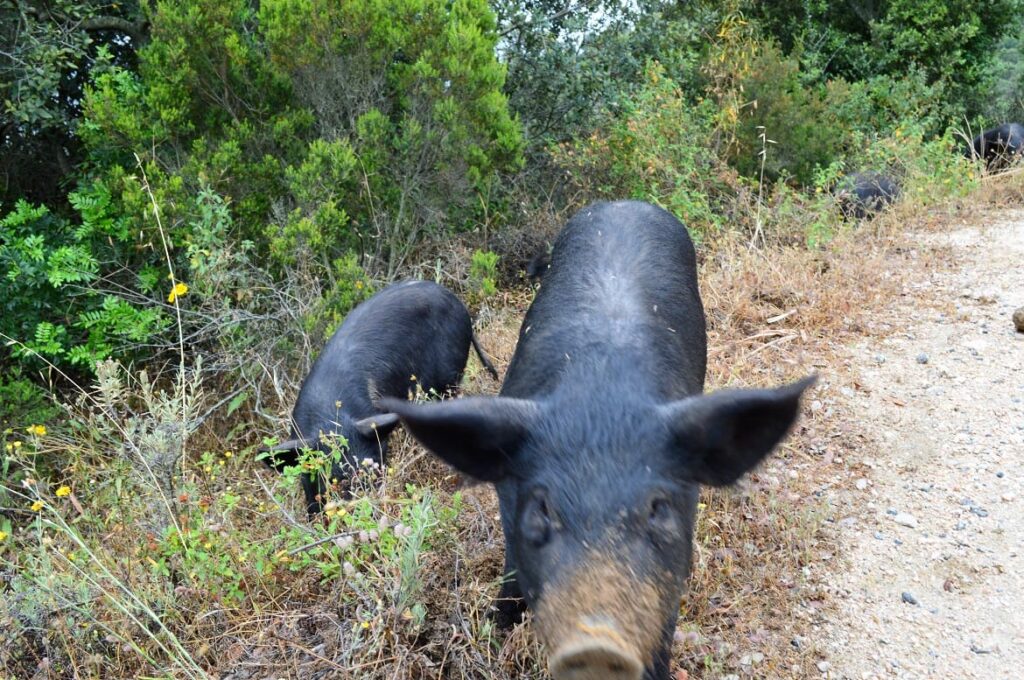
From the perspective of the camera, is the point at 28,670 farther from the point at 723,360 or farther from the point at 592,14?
the point at 592,14

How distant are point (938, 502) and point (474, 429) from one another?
2714 millimetres

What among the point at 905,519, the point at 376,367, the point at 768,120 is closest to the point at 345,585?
the point at 376,367

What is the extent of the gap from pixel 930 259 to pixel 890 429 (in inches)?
106

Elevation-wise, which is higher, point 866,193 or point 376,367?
point 376,367

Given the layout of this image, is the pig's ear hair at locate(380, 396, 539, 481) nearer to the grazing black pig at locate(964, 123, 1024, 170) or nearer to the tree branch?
the tree branch

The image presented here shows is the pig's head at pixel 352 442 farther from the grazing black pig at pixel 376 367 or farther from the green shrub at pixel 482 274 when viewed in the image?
the green shrub at pixel 482 274

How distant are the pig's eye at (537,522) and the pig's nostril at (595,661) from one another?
1.21 feet

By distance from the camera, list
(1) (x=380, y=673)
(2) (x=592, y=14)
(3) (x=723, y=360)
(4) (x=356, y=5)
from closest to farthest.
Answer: (1) (x=380, y=673)
(3) (x=723, y=360)
(4) (x=356, y=5)
(2) (x=592, y=14)

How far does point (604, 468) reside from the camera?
226cm

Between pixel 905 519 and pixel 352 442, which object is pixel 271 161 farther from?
pixel 905 519

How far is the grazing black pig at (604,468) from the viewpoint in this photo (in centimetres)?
202

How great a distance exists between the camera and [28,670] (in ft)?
10.1

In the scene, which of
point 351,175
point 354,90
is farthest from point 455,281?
point 354,90

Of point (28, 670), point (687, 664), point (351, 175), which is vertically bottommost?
point (687, 664)
